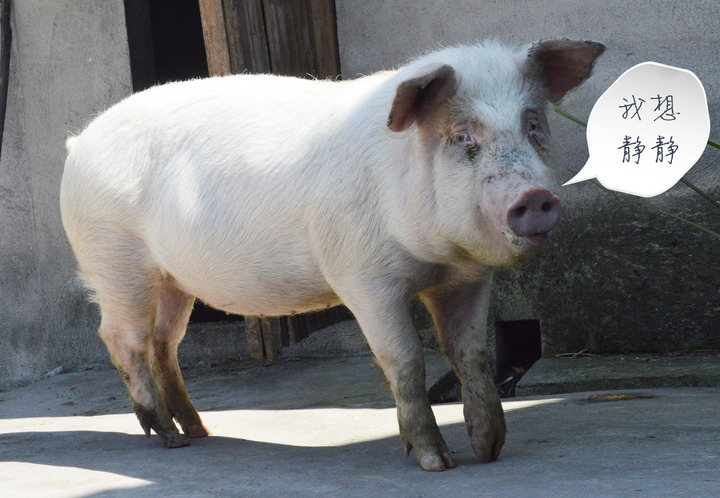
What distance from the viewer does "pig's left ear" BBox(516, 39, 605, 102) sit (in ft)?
9.86

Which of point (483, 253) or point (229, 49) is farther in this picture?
point (229, 49)

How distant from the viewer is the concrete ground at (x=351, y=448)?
2906 millimetres

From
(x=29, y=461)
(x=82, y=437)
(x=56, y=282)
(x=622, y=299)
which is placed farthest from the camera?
(x=56, y=282)

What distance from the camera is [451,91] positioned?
2967mm

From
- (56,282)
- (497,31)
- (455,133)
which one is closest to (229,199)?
(455,133)

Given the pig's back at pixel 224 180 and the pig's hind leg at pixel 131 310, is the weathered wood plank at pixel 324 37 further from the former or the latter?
the pig's hind leg at pixel 131 310

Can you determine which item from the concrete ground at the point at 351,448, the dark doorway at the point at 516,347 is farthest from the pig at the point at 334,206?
the dark doorway at the point at 516,347

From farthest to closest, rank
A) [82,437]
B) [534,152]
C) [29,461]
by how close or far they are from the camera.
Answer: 1. [82,437]
2. [29,461]
3. [534,152]

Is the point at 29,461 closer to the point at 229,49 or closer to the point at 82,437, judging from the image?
the point at 82,437

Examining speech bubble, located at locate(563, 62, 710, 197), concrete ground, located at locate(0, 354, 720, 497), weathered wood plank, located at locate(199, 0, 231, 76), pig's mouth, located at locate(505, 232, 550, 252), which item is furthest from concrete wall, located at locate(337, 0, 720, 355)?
speech bubble, located at locate(563, 62, 710, 197)

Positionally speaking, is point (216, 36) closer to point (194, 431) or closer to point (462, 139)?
point (194, 431)

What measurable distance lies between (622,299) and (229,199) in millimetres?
2378

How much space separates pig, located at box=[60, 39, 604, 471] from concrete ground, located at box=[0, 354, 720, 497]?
0.64 ft

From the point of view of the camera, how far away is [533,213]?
8.61ft
